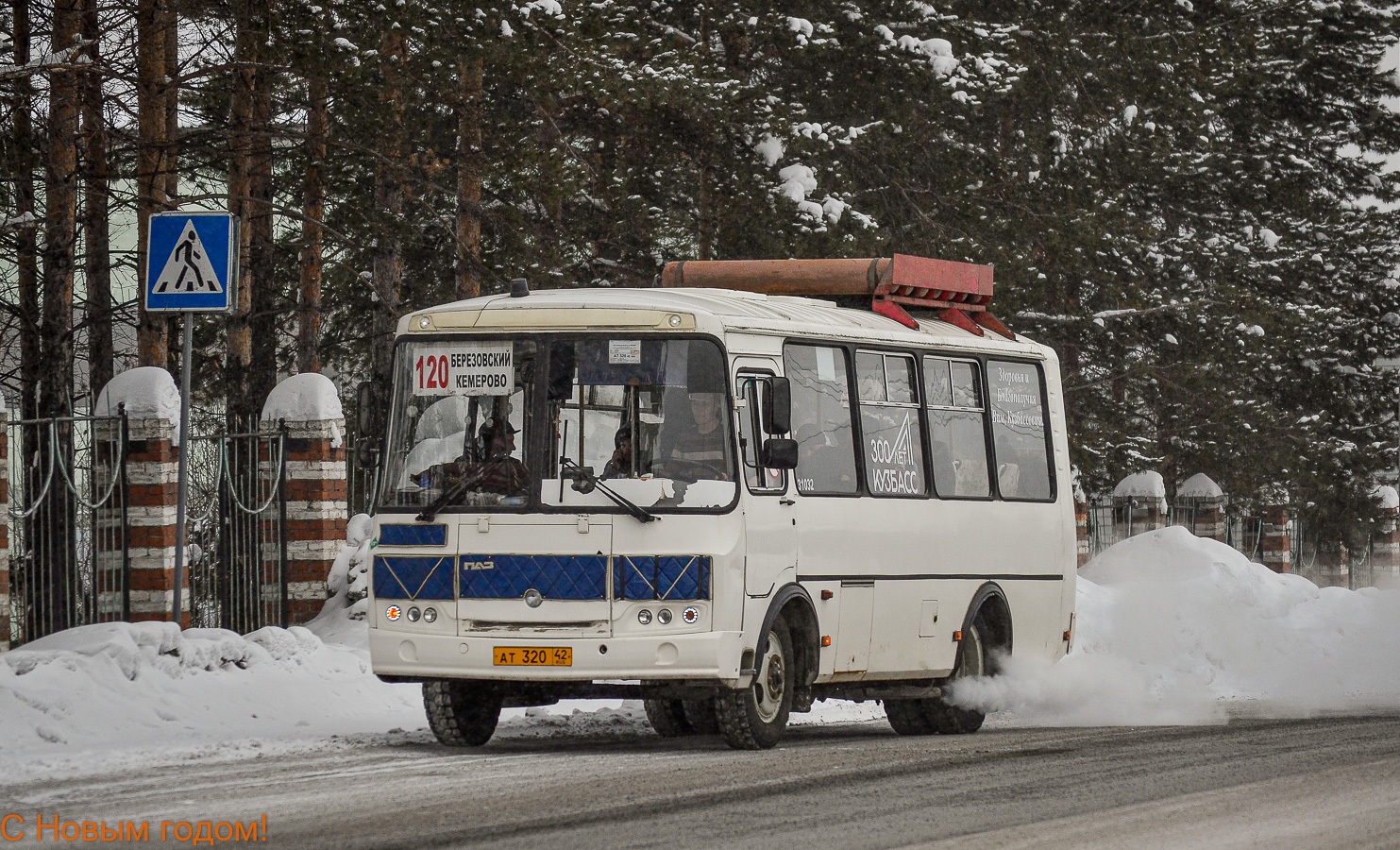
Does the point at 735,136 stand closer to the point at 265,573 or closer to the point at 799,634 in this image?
the point at 265,573

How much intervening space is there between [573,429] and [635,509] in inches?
26.0

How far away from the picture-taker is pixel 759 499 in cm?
1230

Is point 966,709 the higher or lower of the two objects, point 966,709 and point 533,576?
the lower

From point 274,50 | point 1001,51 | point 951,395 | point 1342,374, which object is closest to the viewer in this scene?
point 951,395

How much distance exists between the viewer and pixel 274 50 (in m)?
19.8

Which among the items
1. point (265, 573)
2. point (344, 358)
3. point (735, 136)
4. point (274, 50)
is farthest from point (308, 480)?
point (344, 358)

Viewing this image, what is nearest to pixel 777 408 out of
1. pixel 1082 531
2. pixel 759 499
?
pixel 759 499

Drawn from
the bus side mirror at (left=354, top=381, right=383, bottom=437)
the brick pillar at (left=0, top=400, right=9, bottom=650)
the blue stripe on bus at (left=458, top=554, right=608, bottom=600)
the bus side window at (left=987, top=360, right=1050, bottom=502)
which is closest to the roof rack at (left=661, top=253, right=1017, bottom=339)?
the bus side window at (left=987, top=360, right=1050, bottom=502)

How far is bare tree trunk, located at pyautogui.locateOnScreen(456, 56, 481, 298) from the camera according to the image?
23.5m

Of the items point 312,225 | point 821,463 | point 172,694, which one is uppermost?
point 312,225

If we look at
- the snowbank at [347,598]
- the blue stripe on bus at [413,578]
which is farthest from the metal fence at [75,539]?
the blue stripe on bus at [413,578]

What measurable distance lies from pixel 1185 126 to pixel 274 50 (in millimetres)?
19806

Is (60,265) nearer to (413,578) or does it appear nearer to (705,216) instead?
(413,578)

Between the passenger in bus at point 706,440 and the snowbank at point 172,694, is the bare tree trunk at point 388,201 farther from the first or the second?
the passenger in bus at point 706,440
